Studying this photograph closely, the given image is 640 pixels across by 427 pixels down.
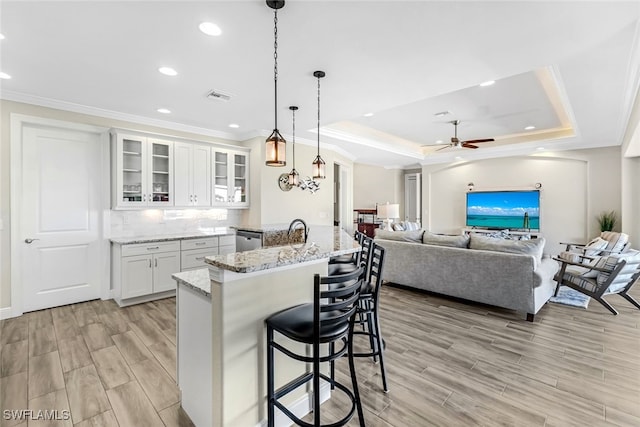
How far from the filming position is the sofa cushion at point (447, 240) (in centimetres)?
406

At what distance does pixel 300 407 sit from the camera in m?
1.92

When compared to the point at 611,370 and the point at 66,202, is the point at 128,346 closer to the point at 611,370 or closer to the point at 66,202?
the point at 66,202

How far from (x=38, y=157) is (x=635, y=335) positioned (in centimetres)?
710

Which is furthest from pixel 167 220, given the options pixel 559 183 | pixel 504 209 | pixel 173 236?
pixel 559 183

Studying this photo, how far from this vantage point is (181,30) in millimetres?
2230

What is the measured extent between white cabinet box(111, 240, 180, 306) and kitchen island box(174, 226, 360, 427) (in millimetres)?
2513

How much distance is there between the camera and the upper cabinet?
414cm

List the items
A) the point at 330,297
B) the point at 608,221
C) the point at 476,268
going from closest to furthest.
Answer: the point at 330,297 < the point at 476,268 < the point at 608,221

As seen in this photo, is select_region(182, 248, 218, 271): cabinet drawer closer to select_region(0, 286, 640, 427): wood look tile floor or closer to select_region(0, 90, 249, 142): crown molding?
select_region(0, 286, 640, 427): wood look tile floor

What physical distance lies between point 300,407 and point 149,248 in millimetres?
3221

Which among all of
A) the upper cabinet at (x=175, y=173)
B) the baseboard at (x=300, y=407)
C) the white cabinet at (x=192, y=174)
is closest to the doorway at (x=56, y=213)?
the upper cabinet at (x=175, y=173)

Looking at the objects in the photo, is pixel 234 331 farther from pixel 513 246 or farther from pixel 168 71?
pixel 513 246

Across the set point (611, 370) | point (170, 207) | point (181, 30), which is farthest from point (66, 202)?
point (611, 370)

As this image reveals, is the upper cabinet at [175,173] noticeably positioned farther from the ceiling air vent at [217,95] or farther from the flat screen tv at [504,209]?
the flat screen tv at [504,209]
